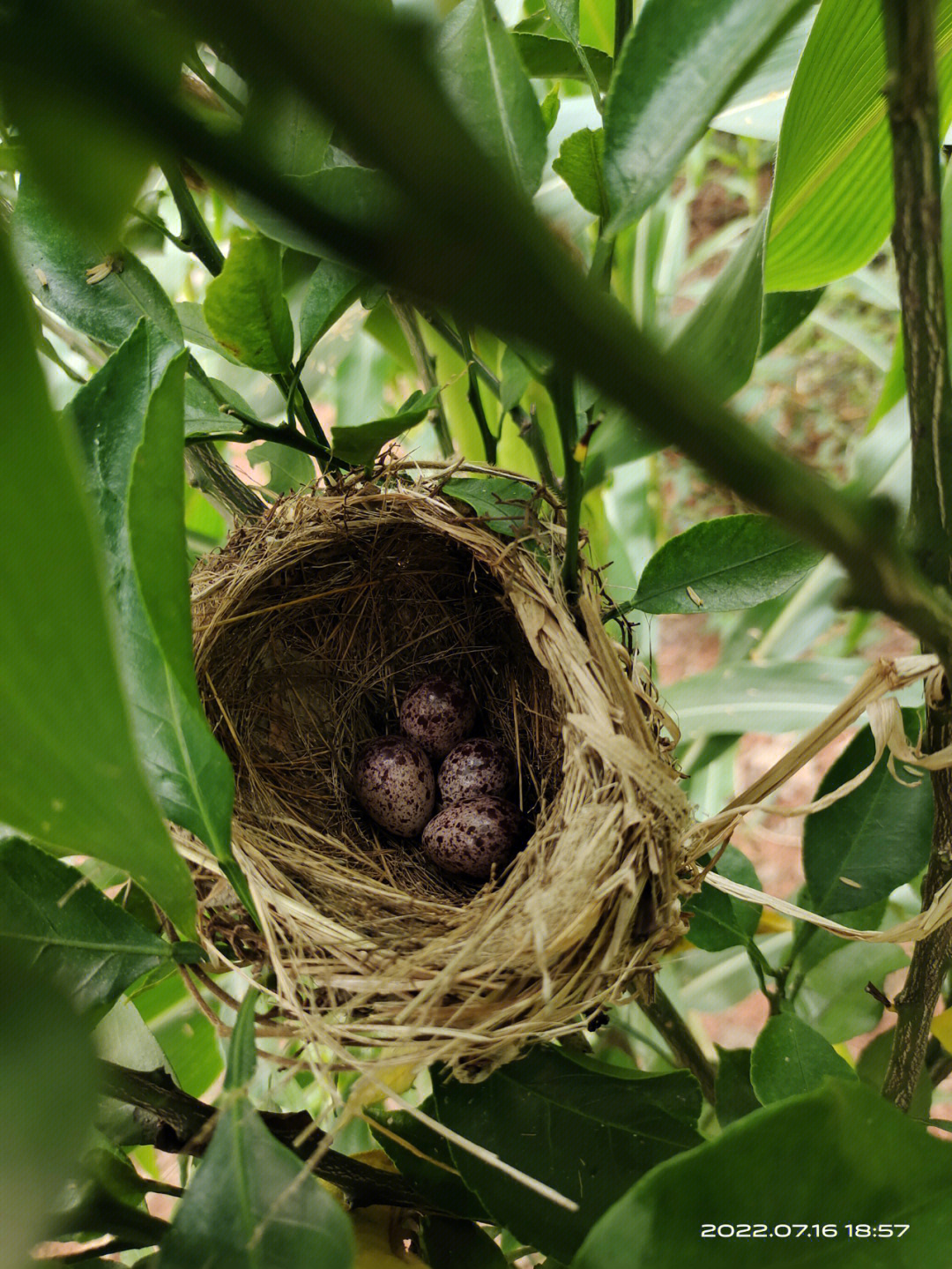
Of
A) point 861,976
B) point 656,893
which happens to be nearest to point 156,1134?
point 656,893

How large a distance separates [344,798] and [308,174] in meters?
0.57

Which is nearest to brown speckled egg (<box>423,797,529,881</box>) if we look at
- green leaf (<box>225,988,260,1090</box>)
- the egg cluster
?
the egg cluster

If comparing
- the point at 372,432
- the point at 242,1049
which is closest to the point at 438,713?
the point at 372,432

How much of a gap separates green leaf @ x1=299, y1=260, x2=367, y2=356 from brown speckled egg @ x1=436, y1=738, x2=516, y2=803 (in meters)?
0.41

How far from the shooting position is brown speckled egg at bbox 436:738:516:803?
79 cm

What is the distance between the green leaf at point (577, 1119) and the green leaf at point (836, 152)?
18.4 inches

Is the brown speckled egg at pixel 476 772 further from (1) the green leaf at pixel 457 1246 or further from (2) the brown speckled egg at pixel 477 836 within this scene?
(1) the green leaf at pixel 457 1246

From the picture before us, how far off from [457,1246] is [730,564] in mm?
419

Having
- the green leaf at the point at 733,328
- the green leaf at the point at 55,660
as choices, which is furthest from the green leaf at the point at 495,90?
the green leaf at the point at 55,660

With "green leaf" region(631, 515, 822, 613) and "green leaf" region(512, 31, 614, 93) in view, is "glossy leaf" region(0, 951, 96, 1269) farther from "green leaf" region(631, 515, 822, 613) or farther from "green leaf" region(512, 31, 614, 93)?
"green leaf" region(512, 31, 614, 93)

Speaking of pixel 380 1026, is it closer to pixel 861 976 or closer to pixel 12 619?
pixel 12 619

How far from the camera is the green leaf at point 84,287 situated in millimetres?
503

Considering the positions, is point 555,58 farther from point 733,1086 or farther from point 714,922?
point 733,1086

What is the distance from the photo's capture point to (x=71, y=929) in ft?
1.37
